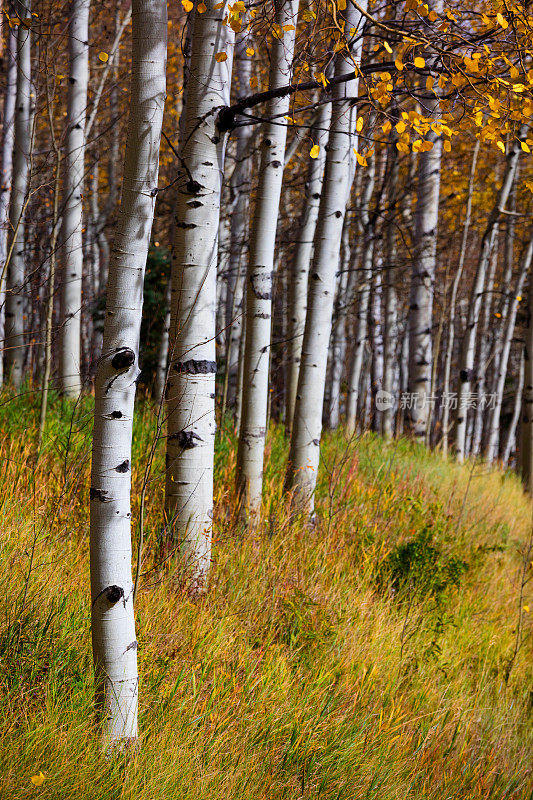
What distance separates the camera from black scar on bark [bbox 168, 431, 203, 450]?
10.6 feet

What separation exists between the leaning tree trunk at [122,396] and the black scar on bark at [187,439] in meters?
1.09

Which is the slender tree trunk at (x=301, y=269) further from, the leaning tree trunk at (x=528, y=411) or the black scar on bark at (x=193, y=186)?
the leaning tree trunk at (x=528, y=411)

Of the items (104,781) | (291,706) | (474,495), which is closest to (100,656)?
(104,781)

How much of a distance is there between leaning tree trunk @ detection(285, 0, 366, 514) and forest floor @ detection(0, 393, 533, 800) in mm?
290

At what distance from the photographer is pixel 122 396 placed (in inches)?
82.2

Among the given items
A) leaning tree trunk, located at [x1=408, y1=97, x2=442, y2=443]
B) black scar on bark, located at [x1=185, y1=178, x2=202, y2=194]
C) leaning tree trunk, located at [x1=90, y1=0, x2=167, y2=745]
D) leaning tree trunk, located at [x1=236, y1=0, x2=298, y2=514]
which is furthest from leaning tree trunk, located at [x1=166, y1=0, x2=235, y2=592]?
leaning tree trunk, located at [x1=408, y1=97, x2=442, y2=443]

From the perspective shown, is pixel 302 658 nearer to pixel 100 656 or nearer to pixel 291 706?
pixel 291 706

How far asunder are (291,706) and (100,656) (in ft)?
3.19

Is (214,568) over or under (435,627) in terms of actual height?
over

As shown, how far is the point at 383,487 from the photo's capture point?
5.43m

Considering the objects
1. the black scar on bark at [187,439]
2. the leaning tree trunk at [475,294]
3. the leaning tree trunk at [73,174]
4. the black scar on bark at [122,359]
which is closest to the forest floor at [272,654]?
the black scar on bark at [187,439]

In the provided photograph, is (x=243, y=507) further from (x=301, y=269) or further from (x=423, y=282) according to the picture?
(x=423, y=282)

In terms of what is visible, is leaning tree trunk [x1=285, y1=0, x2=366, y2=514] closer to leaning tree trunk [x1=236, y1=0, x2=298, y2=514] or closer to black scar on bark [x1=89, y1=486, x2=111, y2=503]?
leaning tree trunk [x1=236, y1=0, x2=298, y2=514]

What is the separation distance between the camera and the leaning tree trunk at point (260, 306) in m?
4.07
